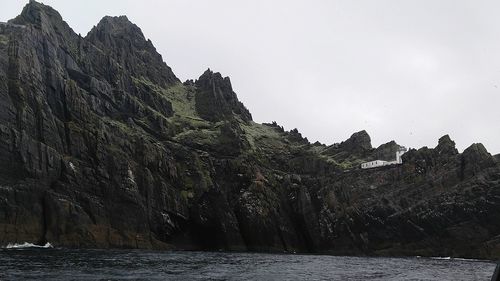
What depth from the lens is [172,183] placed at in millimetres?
124875

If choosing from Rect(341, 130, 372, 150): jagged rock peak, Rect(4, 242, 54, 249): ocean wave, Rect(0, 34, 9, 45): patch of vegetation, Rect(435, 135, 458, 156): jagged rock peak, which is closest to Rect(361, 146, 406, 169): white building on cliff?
Rect(341, 130, 372, 150): jagged rock peak

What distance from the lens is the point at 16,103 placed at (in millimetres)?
95125

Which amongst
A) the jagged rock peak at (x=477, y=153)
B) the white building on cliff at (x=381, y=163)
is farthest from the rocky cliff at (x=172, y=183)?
the white building on cliff at (x=381, y=163)

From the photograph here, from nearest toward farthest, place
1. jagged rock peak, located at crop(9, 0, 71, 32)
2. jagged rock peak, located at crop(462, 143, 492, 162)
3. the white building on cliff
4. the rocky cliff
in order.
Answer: the rocky cliff < jagged rock peak, located at crop(462, 143, 492, 162) < jagged rock peak, located at crop(9, 0, 71, 32) < the white building on cliff

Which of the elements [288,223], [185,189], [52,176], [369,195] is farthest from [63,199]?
[369,195]

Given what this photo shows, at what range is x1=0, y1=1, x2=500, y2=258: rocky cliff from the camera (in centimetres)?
9244

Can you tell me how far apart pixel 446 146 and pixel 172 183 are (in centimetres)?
7301

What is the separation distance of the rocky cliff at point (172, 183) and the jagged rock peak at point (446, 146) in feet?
1.51

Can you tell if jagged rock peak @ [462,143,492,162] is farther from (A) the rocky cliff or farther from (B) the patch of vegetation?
(B) the patch of vegetation

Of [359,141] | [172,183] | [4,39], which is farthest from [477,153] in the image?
[4,39]

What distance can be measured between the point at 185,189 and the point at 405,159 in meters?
59.9

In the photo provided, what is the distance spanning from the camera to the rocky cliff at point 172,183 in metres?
92.4

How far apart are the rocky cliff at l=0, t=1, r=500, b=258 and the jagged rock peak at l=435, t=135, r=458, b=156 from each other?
1.51 ft

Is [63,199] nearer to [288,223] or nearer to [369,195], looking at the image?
[288,223]
